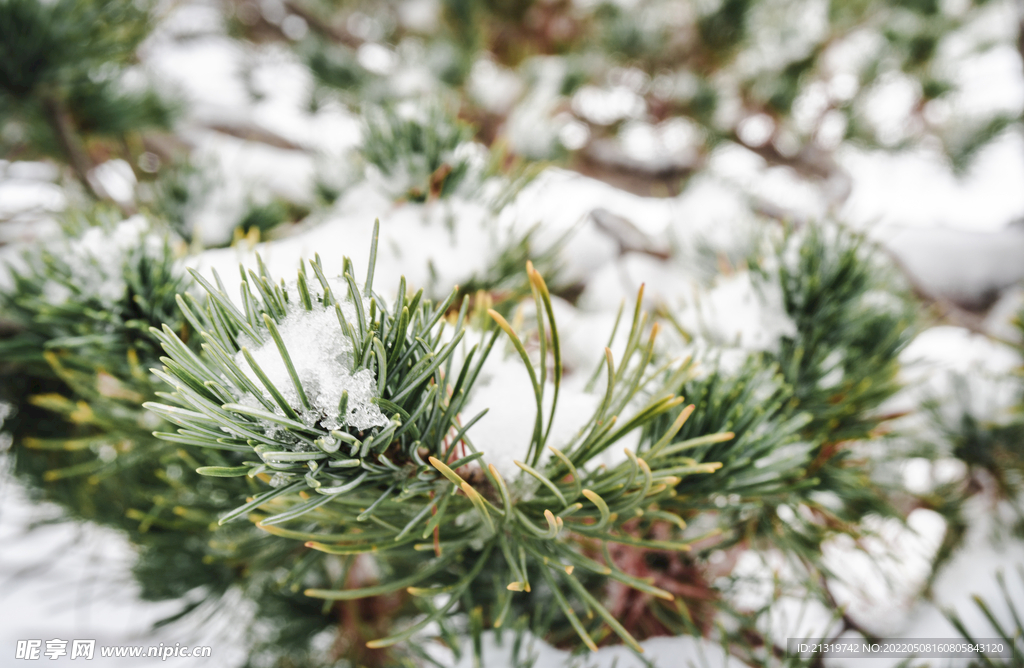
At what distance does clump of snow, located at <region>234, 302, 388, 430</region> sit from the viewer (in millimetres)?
192

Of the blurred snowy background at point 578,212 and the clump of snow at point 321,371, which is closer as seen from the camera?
the clump of snow at point 321,371

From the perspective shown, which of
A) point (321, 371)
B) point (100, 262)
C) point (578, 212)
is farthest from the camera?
point (578, 212)

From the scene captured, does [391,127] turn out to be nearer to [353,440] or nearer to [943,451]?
[353,440]

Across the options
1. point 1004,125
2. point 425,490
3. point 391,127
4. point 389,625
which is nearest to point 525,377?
point 425,490

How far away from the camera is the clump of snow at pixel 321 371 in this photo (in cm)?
19

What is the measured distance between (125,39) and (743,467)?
661mm

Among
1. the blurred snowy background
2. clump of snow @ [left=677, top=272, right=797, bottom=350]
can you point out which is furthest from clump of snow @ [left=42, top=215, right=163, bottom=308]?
clump of snow @ [left=677, top=272, right=797, bottom=350]

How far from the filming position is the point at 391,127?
382mm

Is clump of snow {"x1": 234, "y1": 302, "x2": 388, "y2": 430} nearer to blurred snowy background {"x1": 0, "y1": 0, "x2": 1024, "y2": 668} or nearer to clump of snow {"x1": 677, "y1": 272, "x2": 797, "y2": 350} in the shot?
blurred snowy background {"x1": 0, "y1": 0, "x2": 1024, "y2": 668}

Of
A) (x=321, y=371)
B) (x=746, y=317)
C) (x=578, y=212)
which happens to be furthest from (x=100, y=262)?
(x=578, y=212)

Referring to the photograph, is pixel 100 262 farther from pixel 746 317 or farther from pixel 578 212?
pixel 578 212

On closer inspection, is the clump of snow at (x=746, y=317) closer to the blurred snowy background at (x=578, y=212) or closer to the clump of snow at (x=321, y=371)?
the blurred snowy background at (x=578, y=212)

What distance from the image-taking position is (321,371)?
0.19 metres

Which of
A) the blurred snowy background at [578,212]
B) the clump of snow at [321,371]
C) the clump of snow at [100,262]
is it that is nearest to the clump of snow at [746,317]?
the blurred snowy background at [578,212]
